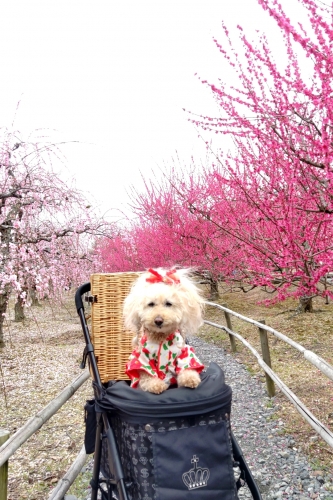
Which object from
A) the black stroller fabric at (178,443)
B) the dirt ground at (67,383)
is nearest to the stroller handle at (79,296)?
the black stroller fabric at (178,443)

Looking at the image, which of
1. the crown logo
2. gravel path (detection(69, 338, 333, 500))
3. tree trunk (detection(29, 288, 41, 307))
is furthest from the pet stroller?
tree trunk (detection(29, 288, 41, 307))

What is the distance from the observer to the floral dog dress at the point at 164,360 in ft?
6.95

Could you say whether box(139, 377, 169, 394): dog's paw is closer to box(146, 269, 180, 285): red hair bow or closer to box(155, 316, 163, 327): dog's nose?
box(155, 316, 163, 327): dog's nose

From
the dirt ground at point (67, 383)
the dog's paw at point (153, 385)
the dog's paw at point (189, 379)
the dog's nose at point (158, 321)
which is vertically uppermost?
the dog's nose at point (158, 321)

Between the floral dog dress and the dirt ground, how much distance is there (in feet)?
5.27

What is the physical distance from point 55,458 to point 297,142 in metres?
3.46

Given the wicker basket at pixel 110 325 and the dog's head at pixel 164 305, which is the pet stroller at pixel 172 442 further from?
the wicker basket at pixel 110 325

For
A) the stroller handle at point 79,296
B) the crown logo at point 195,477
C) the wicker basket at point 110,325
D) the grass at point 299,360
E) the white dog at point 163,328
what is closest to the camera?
the crown logo at point 195,477

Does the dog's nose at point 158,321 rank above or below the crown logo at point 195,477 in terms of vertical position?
above

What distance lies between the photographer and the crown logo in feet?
5.56

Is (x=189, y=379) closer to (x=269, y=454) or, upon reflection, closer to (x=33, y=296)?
(x=269, y=454)

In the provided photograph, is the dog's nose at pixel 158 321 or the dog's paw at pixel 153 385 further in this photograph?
the dog's nose at pixel 158 321

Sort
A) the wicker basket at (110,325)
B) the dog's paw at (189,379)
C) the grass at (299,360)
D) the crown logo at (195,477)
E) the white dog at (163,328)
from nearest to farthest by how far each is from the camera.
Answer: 1. the crown logo at (195,477)
2. the dog's paw at (189,379)
3. the white dog at (163,328)
4. the wicker basket at (110,325)
5. the grass at (299,360)

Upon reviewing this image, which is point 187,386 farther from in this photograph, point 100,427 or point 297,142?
point 297,142
